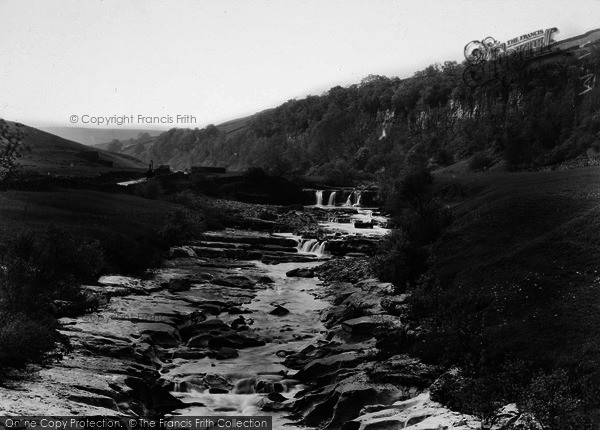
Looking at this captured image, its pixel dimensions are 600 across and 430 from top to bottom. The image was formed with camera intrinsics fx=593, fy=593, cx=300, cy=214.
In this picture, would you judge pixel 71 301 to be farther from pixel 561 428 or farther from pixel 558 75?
pixel 558 75

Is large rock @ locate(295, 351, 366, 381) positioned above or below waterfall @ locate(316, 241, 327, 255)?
below

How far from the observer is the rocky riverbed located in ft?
75.8

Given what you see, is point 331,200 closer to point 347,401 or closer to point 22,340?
point 347,401

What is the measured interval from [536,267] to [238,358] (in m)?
16.6

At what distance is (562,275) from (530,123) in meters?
116

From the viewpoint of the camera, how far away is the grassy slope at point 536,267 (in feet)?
77.3

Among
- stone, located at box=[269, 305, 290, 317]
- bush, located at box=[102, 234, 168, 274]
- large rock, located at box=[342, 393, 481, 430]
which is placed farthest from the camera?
bush, located at box=[102, 234, 168, 274]

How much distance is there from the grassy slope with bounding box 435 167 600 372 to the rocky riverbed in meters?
4.20

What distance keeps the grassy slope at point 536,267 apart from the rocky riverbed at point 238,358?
4.20m

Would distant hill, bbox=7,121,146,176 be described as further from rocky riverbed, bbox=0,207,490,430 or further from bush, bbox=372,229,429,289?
bush, bbox=372,229,429,289

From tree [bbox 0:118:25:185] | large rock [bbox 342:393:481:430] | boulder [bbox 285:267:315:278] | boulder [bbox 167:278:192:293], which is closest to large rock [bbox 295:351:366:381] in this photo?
large rock [bbox 342:393:481:430]

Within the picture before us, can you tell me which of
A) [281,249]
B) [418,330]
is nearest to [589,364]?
[418,330]

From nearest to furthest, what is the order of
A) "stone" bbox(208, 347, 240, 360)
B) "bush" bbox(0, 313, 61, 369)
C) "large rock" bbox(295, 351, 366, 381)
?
"bush" bbox(0, 313, 61, 369), "large rock" bbox(295, 351, 366, 381), "stone" bbox(208, 347, 240, 360)

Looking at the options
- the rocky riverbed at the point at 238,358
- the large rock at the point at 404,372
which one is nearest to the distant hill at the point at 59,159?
the rocky riverbed at the point at 238,358
